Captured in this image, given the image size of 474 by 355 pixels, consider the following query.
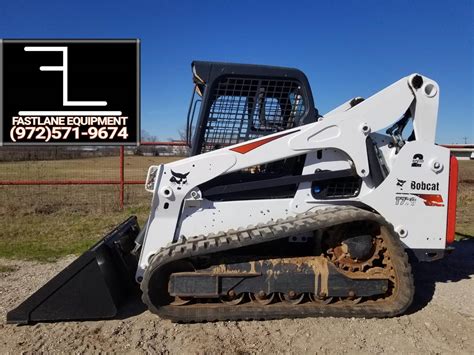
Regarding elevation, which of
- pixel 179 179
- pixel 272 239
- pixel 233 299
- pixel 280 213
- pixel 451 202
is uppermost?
pixel 179 179

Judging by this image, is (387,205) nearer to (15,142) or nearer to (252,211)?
(252,211)

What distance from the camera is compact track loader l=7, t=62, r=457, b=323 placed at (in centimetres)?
414

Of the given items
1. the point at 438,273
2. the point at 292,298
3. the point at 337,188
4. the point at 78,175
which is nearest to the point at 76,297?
the point at 292,298

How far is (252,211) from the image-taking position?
14.6 feet

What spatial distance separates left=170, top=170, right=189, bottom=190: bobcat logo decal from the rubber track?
567 mm

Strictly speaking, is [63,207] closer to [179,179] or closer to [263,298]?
[179,179]

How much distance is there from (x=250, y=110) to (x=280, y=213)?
118 centimetres

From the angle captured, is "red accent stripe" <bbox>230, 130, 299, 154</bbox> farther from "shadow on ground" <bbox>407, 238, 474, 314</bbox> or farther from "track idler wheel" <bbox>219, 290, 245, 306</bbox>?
"shadow on ground" <bbox>407, 238, 474, 314</bbox>

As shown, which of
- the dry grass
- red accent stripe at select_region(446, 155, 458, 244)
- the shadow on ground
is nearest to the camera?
red accent stripe at select_region(446, 155, 458, 244)

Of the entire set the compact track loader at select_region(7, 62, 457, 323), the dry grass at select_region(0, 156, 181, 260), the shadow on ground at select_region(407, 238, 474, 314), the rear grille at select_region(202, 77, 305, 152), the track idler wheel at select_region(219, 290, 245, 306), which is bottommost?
the dry grass at select_region(0, 156, 181, 260)

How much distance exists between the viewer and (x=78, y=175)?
12570 millimetres

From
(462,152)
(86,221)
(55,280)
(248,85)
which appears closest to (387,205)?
(248,85)

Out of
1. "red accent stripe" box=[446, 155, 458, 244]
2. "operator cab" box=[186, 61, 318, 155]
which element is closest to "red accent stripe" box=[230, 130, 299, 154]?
"operator cab" box=[186, 61, 318, 155]

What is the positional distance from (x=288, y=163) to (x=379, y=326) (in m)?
1.88
